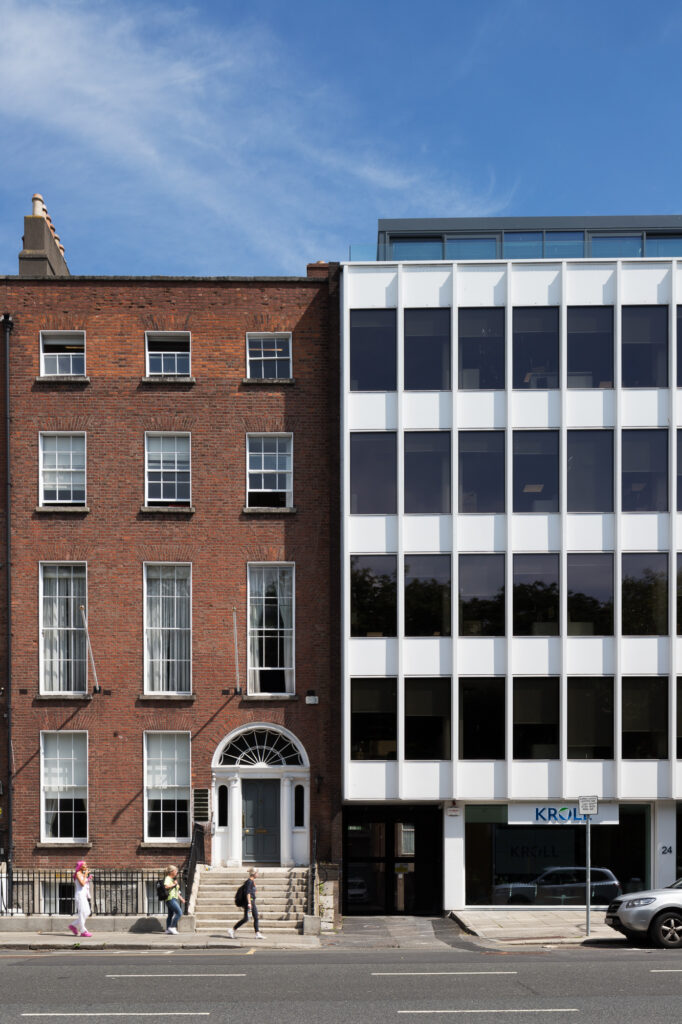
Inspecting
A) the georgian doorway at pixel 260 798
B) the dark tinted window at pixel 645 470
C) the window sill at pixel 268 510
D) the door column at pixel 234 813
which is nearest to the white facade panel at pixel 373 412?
the window sill at pixel 268 510

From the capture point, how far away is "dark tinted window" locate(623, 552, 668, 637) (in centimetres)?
2875

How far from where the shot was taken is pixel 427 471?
1153 inches

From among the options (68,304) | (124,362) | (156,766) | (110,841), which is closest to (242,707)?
(156,766)

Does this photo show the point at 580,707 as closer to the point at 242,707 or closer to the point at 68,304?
the point at 242,707

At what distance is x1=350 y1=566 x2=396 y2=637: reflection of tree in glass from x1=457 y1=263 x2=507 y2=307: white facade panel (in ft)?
25.3

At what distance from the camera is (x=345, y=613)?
2888 cm

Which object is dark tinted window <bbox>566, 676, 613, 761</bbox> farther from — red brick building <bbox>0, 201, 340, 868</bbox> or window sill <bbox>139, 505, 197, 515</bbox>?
window sill <bbox>139, 505, 197, 515</bbox>

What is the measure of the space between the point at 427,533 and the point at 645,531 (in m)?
5.72

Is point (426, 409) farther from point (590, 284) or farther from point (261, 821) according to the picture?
point (261, 821)

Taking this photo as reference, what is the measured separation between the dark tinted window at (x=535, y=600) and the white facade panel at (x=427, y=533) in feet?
6.29

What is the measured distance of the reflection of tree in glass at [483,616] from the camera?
94.5 ft

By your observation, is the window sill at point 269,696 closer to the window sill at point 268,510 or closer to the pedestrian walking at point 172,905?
the window sill at point 268,510

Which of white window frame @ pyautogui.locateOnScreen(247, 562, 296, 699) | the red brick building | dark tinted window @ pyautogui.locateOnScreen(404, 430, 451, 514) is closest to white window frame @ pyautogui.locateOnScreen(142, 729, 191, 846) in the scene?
the red brick building

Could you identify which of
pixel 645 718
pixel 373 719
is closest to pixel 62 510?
pixel 373 719
